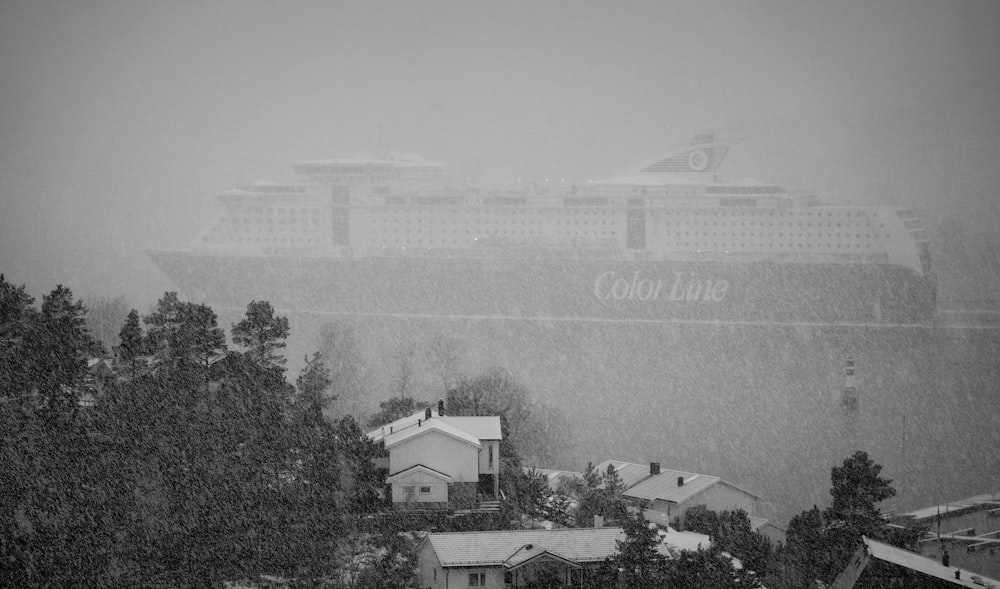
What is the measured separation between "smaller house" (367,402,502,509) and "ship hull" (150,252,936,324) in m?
20.7

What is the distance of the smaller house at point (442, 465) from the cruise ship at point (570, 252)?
67.9 ft

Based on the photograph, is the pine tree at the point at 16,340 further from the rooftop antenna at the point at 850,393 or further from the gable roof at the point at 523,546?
the rooftop antenna at the point at 850,393

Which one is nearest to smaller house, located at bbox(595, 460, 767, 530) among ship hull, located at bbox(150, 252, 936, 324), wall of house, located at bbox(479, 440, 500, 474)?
wall of house, located at bbox(479, 440, 500, 474)

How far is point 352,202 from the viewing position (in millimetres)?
33750

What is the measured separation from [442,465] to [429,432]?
431 mm

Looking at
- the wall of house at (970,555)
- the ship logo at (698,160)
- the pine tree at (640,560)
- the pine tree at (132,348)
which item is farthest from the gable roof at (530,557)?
the ship logo at (698,160)

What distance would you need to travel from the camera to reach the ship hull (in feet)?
102

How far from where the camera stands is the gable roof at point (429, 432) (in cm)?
1096

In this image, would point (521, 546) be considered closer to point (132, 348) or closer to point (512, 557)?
point (512, 557)

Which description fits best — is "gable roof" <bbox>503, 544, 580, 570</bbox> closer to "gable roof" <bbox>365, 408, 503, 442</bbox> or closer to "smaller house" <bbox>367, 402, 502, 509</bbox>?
"smaller house" <bbox>367, 402, 502, 509</bbox>

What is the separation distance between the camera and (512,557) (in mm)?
8695

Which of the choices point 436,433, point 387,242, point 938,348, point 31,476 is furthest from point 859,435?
point 387,242

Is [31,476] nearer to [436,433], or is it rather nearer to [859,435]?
[436,433]

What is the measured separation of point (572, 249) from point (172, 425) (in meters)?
23.3
